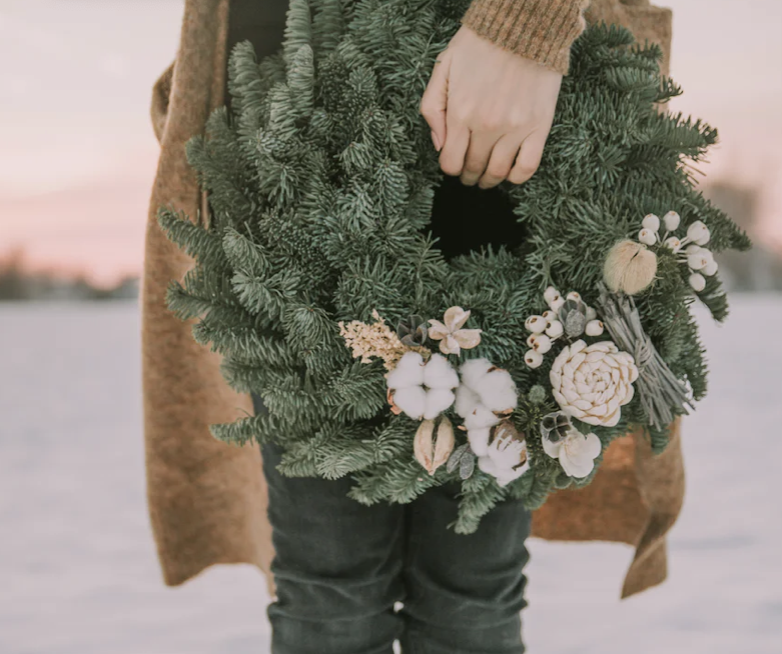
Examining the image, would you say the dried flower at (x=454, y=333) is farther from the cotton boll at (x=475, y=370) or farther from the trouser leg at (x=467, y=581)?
the trouser leg at (x=467, y=581)

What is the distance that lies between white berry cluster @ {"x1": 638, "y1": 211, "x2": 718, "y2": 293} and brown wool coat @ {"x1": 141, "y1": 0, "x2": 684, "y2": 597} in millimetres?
200

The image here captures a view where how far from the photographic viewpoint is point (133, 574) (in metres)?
1.13

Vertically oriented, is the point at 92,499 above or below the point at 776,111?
below

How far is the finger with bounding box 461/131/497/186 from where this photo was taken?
1.58ft

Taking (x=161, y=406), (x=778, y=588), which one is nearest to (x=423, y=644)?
(x=161, y=406)

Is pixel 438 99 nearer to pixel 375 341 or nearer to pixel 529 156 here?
pixel 529 156

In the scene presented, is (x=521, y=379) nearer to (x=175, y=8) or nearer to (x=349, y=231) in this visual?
(x=349, y=231)

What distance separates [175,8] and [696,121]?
1.36m

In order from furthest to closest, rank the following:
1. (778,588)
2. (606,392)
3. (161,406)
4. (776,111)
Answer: (776,111), (778,588), (161,406), (606,392)

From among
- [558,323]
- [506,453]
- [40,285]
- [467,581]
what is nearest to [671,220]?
[558,323]

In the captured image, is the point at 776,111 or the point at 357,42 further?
the point at 776,111

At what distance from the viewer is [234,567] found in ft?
3.94

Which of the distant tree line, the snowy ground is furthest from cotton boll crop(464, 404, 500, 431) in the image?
the distant tree line

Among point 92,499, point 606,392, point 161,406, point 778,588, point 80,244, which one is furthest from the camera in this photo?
point 80,244
